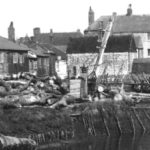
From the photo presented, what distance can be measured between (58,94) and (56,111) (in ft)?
21.2

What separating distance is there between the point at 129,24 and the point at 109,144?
162ft

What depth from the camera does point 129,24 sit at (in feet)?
256

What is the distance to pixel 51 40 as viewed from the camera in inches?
3664

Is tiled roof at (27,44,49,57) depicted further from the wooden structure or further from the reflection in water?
the reflection in water

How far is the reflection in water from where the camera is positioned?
29198 mm

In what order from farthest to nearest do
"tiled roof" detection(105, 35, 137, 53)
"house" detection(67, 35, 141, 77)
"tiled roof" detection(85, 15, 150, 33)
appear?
"tiled roof" detection(85, 15, 150, 33) → "tiled roof" detection(105, 35, 137, 53) → "house" detection(67, 35, 141, 77)

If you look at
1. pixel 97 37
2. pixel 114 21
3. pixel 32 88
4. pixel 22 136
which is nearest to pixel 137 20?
pixel 114 21

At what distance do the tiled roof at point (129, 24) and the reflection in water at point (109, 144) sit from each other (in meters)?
45.2

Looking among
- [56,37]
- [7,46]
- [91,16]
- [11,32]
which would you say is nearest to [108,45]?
[11,32]

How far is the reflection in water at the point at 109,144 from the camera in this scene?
2920 centimetres

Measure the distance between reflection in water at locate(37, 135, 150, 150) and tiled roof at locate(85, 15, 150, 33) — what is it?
1778 inches

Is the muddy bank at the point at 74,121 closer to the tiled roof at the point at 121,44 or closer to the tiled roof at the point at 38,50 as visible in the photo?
the tiled roof at the point at 121,44

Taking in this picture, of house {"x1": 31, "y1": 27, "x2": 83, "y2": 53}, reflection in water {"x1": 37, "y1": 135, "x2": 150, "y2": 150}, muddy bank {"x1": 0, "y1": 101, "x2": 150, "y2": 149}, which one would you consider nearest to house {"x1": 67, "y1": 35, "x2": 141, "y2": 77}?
house {"x1": 31, "y1": 27, "x2": 83, "y2": 53}

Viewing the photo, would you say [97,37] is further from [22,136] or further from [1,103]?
[22,136]
